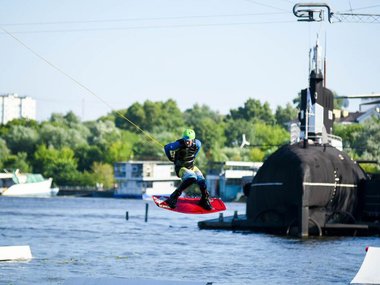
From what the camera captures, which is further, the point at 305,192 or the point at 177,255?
the point at 305,192

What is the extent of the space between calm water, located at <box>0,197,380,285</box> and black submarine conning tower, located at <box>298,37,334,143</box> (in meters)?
10.5

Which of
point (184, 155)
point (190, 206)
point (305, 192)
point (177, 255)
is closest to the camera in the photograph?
point (184, 155)

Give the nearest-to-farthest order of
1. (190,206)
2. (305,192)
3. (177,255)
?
1. (190,206)
2. (177,255)
3. (305,192)

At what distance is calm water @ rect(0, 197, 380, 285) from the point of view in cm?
6081

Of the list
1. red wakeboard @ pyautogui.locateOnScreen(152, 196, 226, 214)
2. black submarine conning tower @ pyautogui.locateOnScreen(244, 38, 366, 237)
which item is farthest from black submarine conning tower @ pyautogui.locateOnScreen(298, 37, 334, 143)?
red wakeboard @ pyautogui.locateOnScreen(152, 196, 226, 214)

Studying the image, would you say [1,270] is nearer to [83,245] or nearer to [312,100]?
[83,245]

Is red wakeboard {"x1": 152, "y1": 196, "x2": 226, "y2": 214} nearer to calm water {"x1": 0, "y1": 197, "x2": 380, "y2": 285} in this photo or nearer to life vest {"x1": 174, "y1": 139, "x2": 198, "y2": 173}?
life vest {"x1": 174, "y1": 139, "x2": 198, "y2": 173}

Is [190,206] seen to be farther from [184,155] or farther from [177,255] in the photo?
[177,255]

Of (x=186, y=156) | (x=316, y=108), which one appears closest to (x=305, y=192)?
(x=316, y=108)

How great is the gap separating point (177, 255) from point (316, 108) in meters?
27.6

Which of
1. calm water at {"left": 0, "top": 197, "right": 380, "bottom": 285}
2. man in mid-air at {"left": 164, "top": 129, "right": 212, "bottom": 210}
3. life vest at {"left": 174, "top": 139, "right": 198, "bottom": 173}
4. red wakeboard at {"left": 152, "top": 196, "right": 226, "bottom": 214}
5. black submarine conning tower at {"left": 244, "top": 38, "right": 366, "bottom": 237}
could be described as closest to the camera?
man in mid-air at {"left": 164, "top": 129, "right": 212, "bottom": 210}

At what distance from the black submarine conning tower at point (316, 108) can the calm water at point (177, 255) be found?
412 inches

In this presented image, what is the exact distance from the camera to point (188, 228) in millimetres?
108250

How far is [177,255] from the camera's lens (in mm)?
74938
